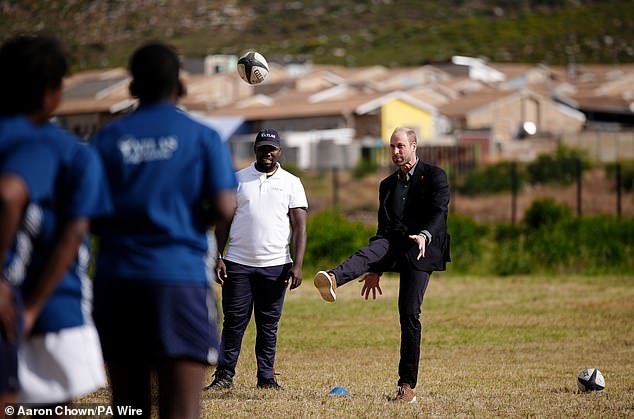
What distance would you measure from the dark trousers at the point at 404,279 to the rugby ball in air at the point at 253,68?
10.3 ft

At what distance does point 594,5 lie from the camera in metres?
145

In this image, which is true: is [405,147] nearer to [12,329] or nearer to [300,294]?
[12,329]

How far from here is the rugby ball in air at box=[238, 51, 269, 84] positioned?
12.0 m

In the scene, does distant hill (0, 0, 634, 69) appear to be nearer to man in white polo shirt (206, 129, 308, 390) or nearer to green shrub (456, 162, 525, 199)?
green shrub (456, 162, 525, 199)

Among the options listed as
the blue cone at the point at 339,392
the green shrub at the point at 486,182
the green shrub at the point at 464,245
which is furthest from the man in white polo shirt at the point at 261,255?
the green shrub at the point at 486,182

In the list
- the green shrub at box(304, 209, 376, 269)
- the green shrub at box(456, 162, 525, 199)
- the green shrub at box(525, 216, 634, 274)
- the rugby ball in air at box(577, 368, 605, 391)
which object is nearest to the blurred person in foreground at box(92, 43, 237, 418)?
the rugby ball in air at box(577, 368, 605, 391)

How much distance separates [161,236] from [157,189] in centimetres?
20

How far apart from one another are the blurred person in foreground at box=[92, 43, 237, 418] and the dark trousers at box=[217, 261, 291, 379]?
15.2 ft

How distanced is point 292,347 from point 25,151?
31.5ft

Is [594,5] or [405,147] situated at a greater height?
[594,5]

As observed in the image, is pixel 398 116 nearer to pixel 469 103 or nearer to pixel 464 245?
pixel 469 103

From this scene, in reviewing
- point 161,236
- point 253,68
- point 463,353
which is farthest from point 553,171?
point 161,236

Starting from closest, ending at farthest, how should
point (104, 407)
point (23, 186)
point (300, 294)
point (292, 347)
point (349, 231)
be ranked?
point (23, 186) → point (104, 407) → point (292, 347) → point (300, 294) → point (349, 231)

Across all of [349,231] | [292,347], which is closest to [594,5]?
[349,231]
